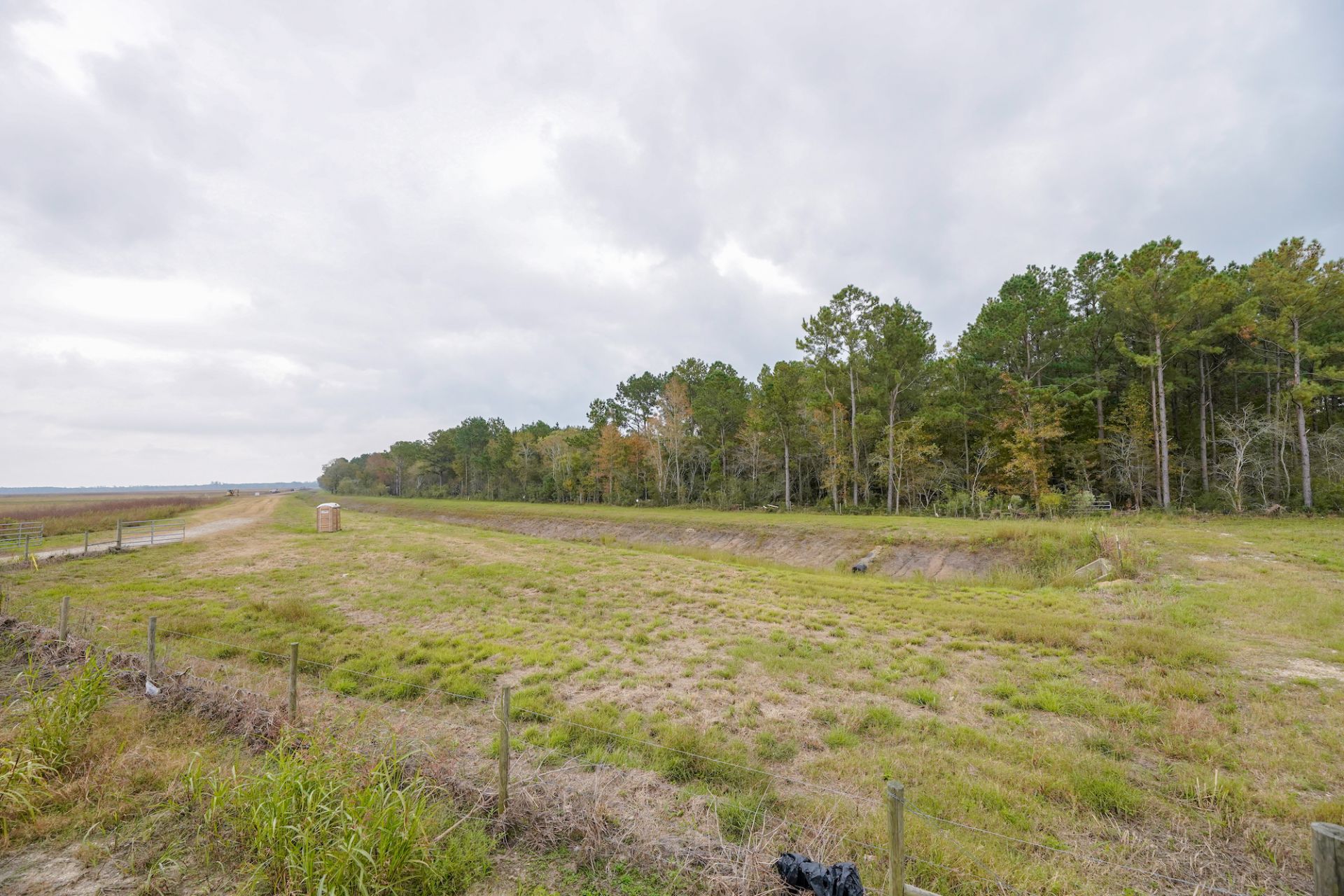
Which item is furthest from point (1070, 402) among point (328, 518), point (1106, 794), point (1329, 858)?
point (328, 518)

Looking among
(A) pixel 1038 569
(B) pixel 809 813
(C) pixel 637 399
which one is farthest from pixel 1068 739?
(C) pixel 637 399

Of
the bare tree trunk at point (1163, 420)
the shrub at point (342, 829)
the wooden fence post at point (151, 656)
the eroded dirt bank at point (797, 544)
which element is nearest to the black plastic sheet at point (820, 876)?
the shrub at point (342, 829)

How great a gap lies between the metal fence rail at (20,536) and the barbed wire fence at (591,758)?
1627 centimetres

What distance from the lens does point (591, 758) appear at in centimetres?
565

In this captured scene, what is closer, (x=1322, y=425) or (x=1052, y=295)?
(x=1322, y=425)

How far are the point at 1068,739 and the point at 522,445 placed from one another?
257 ft

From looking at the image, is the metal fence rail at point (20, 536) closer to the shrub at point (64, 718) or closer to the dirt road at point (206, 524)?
the dirt road at point (206, 524)

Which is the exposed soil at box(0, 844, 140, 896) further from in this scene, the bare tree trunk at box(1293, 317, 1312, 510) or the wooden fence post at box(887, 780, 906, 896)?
the bare tree trunk at box(1293, 317, 1312, 510)

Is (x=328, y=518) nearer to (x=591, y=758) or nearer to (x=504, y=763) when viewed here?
(x=591, y=758)

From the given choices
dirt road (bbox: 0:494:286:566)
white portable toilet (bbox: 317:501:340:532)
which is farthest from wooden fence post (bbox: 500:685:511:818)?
white portable toilet (bbox: 317:501:340:532)

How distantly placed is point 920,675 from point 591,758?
567 centimetres

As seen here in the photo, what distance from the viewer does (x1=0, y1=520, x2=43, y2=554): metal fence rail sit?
20.3 metres

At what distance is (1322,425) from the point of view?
3219 centimetres

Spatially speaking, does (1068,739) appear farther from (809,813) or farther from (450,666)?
(450,666)
